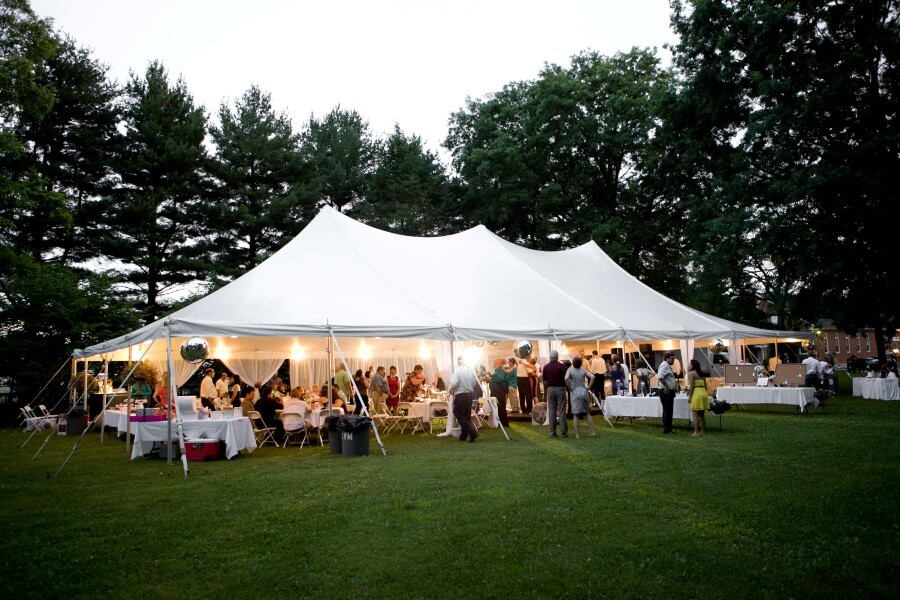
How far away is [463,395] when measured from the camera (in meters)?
10.7

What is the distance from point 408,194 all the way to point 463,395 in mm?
18505

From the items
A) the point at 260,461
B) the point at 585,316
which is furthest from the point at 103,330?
the point at 585,316

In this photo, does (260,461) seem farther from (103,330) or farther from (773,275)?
(773,275)

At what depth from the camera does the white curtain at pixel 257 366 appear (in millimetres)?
17844

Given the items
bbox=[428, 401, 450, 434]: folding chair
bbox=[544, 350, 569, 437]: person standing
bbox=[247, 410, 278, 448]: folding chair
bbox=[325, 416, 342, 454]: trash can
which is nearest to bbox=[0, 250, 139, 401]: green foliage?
bbox=[247, 410, 278, 448]: folding chair

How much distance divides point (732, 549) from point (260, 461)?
6803 mm

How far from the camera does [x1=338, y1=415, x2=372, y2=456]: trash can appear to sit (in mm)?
9328

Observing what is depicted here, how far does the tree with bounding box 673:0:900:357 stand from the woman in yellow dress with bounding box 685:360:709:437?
8.08 m

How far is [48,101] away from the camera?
1844 cm

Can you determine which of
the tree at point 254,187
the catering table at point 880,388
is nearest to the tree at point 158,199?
the tree at point 254,187

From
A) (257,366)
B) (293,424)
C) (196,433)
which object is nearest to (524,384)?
(293,424)

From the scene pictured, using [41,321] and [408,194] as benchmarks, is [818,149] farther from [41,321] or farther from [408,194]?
[41,321]

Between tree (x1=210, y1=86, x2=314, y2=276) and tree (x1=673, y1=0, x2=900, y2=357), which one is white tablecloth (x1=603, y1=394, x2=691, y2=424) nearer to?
tree (x1=673, y1=0, x2=900, y2=357)

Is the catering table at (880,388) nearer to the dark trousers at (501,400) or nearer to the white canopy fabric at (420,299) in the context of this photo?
the white canopy fabric at (420,299)
